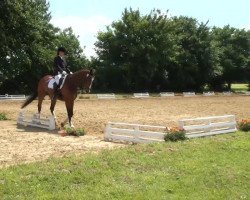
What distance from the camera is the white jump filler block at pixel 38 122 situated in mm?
16719

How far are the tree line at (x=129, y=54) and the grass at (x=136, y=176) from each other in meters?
24.6

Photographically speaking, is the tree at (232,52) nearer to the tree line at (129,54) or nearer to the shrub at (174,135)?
the tree line at (129,54)

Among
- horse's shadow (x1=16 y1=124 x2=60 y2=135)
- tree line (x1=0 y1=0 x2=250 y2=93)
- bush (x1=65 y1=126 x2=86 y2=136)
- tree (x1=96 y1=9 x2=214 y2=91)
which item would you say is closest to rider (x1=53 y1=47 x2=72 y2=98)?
horse's shadow (x1=16 y1=124 x2=60 y2=135)

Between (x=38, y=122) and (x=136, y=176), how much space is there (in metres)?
9.60

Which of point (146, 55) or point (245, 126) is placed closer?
point (245, 126)

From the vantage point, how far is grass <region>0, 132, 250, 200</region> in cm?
776

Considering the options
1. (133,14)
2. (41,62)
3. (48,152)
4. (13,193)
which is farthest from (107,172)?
(133,14)

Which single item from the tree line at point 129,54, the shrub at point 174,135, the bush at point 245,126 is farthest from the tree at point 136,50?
the shrub at point 174,135

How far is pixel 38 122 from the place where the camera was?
1756cm

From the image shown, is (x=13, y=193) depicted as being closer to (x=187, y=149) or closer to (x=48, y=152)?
(x=48, y=152)

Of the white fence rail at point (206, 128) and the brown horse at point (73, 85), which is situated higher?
the brown horse at point (73, 85)

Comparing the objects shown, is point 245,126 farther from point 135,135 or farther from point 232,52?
point 232,52

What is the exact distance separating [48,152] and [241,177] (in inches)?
199

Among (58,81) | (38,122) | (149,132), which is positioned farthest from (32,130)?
(149,132)
